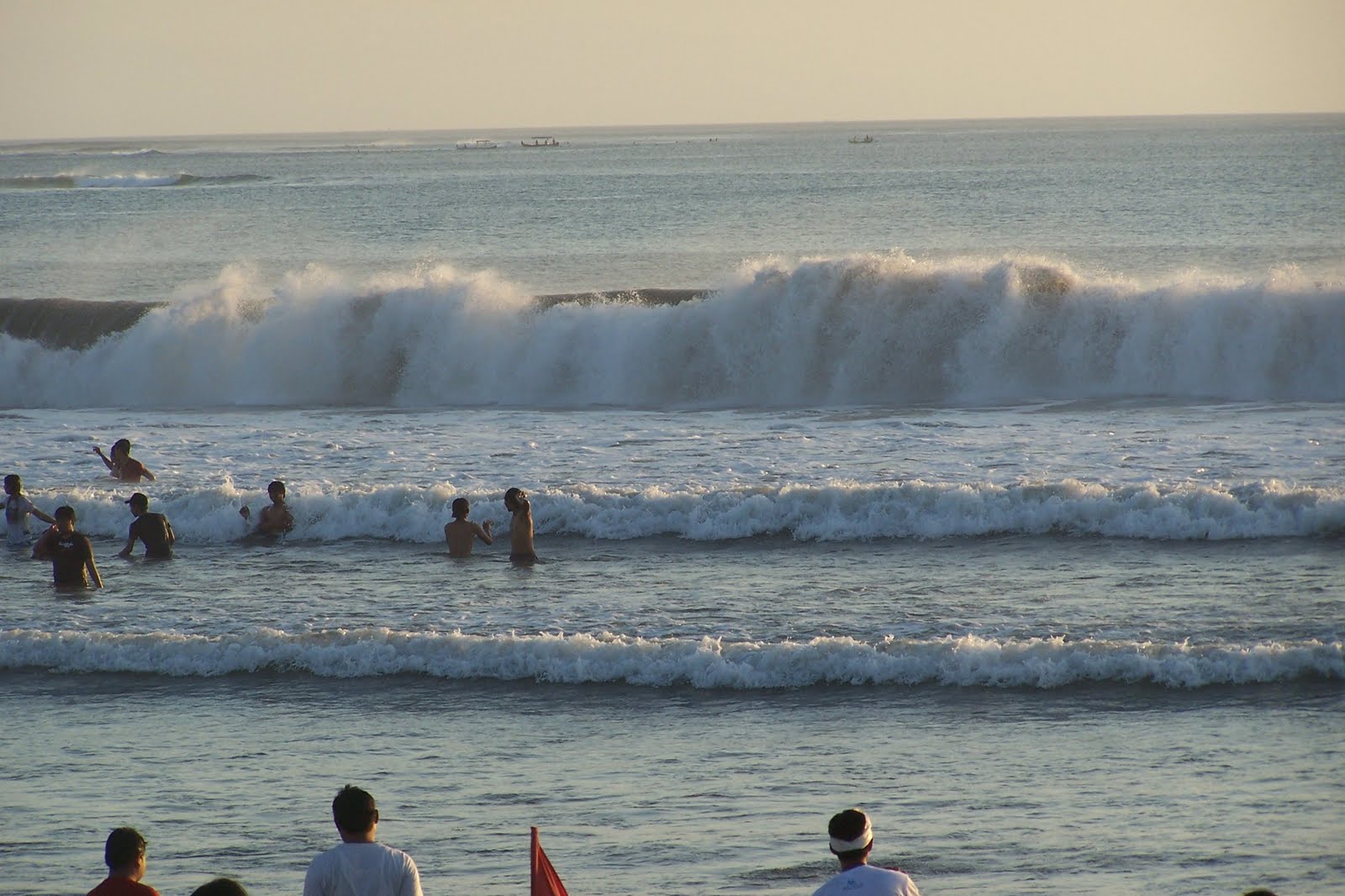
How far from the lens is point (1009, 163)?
10012 cm

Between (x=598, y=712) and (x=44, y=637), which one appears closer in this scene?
(x=598, y=712)

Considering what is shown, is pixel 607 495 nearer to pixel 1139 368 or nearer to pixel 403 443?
pixel 403 443

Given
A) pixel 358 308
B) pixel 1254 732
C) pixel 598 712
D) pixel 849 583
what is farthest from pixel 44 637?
pixel 358 308

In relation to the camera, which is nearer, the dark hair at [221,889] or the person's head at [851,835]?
the dark hair at [221,889]

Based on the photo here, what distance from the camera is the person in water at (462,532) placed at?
1493 cm

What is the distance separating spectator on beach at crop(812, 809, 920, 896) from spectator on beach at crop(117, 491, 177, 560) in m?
11.5

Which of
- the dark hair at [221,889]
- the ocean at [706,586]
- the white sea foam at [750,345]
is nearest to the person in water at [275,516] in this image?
the ocean at [706,586]

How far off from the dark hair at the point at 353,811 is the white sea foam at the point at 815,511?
1031cm

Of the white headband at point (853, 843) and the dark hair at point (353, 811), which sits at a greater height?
the dark hair at point (353, 811)

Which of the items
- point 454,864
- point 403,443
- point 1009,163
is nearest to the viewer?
point 454,864

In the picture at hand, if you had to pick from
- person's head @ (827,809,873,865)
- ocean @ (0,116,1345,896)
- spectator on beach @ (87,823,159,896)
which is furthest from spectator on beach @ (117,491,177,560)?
person's head @ (827,809,873,865)

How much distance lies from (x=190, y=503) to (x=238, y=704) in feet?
22.3

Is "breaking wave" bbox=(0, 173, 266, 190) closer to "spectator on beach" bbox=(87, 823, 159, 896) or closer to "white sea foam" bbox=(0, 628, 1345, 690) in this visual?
"white sea foam" bbox=(0, 628, 1345, 690)

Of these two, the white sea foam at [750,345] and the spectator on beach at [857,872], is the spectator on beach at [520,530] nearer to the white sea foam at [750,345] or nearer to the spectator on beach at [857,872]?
the spectator on beach at [857,872]
